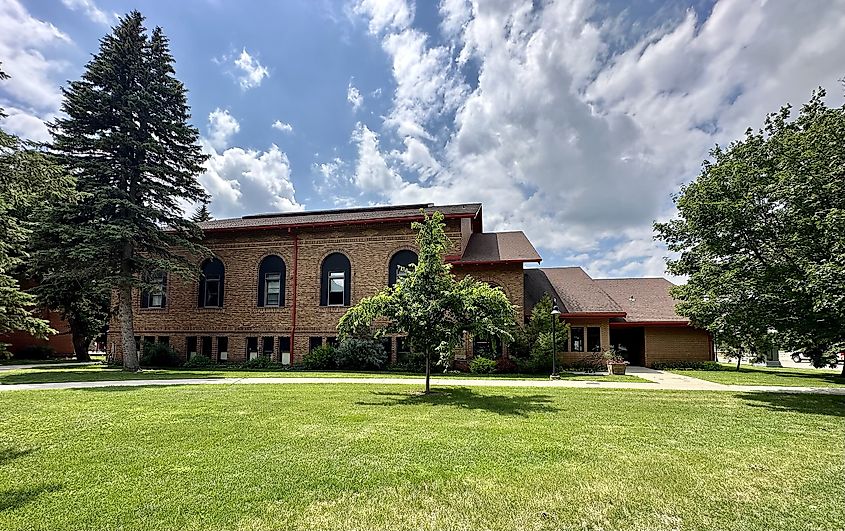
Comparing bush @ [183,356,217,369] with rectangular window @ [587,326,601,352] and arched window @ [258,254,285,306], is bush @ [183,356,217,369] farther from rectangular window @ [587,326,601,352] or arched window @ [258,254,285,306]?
rectangular window @ [587,326,601,352]

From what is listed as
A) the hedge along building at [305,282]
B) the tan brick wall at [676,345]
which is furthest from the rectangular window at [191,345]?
the tan brick wall at [676,345]

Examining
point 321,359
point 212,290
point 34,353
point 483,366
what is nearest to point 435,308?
point 483,366

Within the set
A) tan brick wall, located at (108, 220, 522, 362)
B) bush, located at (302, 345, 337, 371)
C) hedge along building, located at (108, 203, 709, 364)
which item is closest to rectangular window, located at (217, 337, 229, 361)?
hedge along building, located at (108, 203, 709, 364)

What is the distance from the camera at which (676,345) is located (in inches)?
1021

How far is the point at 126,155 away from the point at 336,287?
11.1 metres

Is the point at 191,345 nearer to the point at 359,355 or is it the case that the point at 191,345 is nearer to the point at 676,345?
the point at 359,355

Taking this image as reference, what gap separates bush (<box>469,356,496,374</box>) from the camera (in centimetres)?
2005

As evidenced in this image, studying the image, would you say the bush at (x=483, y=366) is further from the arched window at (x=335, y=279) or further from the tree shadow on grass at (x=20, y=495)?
the tree shadow on grass at (x=20, y=495)

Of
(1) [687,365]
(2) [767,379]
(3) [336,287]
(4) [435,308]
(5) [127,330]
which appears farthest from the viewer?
(1) [687,365]

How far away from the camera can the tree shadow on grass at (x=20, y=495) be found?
493 centimetres

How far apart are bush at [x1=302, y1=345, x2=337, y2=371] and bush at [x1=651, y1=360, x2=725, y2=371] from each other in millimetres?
17423

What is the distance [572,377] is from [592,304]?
6.03 metres

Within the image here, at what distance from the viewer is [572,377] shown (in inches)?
727

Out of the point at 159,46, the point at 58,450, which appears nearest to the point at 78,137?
the point at 159,46
